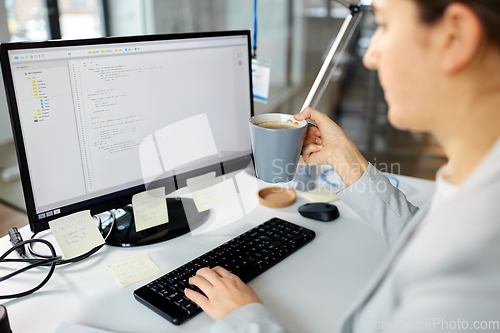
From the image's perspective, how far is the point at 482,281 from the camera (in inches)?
15.7

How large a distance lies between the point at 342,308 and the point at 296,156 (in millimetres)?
306

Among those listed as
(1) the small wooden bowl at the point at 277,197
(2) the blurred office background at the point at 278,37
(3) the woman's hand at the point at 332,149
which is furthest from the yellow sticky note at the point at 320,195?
(2) the blurred office background at the point at 278,37

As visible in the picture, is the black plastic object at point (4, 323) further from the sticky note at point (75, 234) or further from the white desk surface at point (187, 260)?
the sticky note at point (75, 234)

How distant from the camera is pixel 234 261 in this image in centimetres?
75

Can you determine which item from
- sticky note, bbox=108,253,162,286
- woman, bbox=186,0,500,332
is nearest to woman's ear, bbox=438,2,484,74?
woman, bbox=186,0,500,332

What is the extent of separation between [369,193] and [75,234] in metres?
0.59

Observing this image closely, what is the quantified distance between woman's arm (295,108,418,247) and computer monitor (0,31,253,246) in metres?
0.21

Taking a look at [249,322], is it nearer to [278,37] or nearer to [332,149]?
[332,149]

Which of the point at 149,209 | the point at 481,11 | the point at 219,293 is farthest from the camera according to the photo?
the point at 149,209

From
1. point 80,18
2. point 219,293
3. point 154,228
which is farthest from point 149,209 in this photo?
point 80,18

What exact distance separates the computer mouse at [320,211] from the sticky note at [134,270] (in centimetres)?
38

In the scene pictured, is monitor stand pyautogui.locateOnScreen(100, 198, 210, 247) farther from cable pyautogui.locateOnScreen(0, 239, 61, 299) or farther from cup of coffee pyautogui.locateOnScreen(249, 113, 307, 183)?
cup of coffee pyautogui.locateOnScreen(249, 113, 307, 183)

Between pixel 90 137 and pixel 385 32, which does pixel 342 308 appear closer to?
pixel 385 32

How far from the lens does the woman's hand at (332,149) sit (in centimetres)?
87
